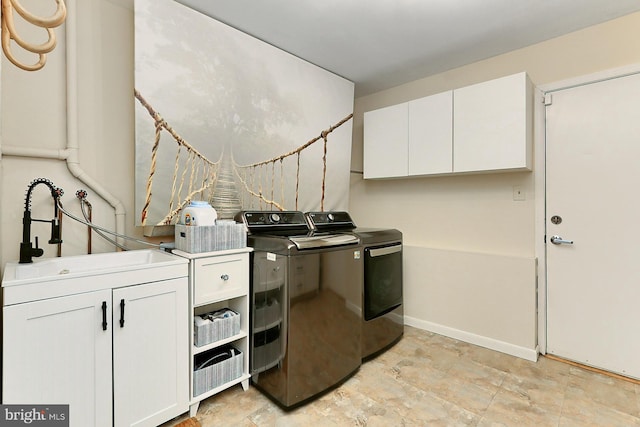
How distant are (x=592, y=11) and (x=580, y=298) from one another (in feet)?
6.81

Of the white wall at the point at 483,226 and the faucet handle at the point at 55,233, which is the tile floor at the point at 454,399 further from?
the faucet handle at the point at 55,233

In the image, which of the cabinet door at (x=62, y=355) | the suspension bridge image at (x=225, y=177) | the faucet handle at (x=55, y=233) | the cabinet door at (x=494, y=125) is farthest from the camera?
the cabinet door at (x=494, y=125)

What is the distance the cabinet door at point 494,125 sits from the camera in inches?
92.3

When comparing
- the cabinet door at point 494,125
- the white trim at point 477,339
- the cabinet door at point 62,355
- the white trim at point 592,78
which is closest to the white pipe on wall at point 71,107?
the cabinet door at point 62,355

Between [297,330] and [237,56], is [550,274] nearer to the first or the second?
[297,330]

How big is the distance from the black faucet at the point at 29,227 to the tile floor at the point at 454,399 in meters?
1.18

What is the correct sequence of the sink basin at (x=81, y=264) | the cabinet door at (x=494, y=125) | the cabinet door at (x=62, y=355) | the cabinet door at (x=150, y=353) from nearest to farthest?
the cabinet door at (x=62, y=355) < the sink basin at (x=81, y=264) < the cabinet door at (x=150, y=353) < the cabinet door at (x=494, y=125)

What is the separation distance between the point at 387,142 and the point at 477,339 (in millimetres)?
2024

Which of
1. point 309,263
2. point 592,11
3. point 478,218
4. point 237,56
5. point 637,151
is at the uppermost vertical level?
point 592,11

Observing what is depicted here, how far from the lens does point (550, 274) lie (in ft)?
8.29

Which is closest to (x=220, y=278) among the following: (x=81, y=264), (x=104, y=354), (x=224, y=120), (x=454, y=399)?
(x=104, y=354)

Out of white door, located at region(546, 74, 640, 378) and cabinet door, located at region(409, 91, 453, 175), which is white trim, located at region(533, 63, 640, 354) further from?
cabinet door, located at region(409, 91, 453, 175)

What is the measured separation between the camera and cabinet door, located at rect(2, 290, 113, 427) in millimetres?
1223

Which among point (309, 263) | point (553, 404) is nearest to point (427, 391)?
point (553, 404)
